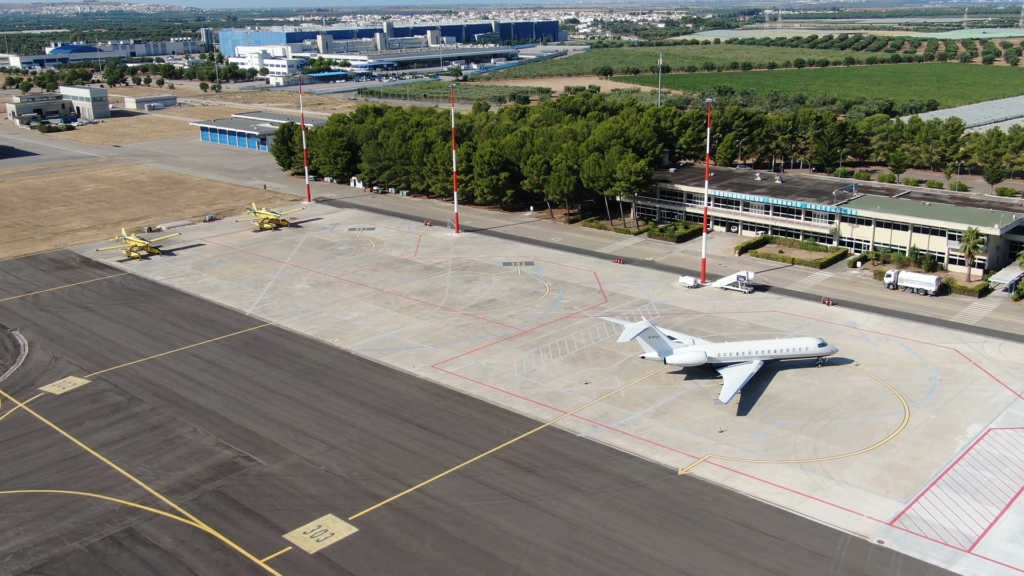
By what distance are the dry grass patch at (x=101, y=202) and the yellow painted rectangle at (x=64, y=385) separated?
50.9m

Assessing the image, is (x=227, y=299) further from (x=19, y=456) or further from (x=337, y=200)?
(x=337, y=200)

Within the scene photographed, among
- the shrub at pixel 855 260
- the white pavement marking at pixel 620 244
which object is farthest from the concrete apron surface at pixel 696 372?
the shrub at pixel 855 260

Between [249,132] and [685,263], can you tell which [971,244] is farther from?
[249,132]

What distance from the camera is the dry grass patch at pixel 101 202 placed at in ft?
380

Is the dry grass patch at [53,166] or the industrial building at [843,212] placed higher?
the dry grass patch at [53,166]

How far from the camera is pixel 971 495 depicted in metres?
48.2

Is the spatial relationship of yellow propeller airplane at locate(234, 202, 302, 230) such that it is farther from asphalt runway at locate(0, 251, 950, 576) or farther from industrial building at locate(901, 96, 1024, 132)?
industrial building at locate(901, 96, 1024, 132)

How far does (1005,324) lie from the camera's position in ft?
246

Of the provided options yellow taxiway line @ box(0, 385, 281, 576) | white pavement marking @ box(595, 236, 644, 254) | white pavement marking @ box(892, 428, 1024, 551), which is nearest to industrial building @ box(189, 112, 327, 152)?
white pavement marking @ box(595, 236, 644, 254)

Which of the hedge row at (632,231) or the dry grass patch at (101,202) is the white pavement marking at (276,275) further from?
the hedge row at (632,231)

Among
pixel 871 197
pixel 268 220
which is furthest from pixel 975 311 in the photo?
pixel 268 220

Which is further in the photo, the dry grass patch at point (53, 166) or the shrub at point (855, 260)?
the dry grass patch at point (53, 166)

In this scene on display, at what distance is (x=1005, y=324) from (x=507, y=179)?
7023 cm

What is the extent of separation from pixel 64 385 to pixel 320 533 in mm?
34415
